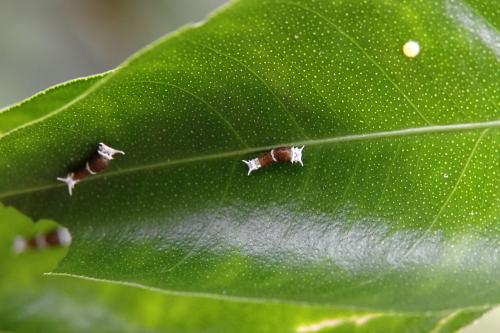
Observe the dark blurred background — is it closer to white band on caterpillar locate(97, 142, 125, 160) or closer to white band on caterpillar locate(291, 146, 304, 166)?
white band on caterpillar locate(97, 142, 125, 160)

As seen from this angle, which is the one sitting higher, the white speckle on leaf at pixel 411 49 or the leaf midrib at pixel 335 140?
the white speckle on leaf at pixel 411 49

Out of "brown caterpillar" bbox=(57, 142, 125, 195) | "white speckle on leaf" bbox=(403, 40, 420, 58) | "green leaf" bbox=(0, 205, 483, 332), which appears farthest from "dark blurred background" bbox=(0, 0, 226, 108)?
"white speckle on leaf" bbox=(403, 40, 420, 58)

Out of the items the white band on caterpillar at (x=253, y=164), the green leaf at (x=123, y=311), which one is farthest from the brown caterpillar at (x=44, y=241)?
the white band on caterpillar at (x=253, y=164)

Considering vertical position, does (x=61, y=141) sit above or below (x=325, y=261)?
above

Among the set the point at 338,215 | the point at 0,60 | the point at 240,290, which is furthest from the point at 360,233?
the point at 0,60

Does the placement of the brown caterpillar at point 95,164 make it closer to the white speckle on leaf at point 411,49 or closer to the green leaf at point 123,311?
the green leaf at point 123,311

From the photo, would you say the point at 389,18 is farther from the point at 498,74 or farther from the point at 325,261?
the point at 325,261
